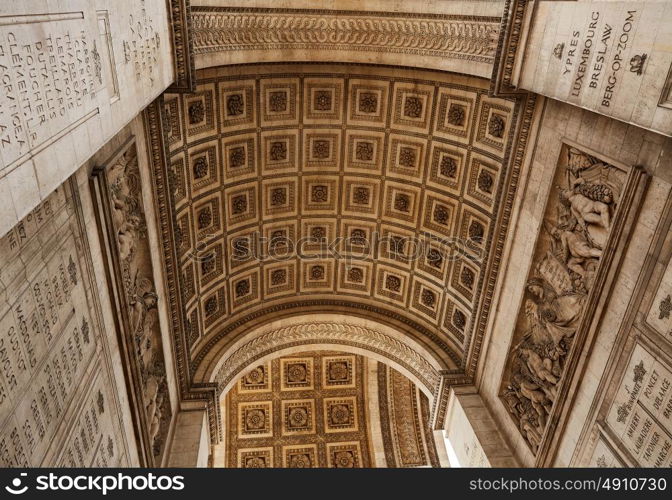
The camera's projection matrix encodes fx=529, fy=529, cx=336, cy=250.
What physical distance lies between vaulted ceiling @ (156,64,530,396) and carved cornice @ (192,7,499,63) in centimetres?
80

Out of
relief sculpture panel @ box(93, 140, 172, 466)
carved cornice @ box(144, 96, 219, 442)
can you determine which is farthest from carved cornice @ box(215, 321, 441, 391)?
relief sculpture panel @ box(93, 140, 172, 466)

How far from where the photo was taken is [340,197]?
42.6ft

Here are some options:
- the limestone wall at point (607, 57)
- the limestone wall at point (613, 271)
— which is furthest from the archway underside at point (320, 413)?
the limestone wall at point (607, 57)

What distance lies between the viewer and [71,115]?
15.5 feet

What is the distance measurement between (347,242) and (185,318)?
456cm

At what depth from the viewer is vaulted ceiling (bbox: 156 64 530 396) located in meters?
10.5

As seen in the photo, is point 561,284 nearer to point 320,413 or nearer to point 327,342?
point 327,342

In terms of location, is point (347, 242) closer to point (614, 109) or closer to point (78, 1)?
point (614, 109)

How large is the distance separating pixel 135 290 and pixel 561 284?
6961 millimetres

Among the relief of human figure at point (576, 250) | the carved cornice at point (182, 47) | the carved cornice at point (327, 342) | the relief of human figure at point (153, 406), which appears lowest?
the carved cornice at point (327, 342)

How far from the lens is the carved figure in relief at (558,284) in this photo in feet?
25.2

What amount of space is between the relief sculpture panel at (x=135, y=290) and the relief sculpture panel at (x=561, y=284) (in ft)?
22.1

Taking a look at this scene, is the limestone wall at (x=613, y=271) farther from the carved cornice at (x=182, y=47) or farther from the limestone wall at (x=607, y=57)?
the carved cornice at (x=182, y=47)

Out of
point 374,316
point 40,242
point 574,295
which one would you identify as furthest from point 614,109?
point 374,316
